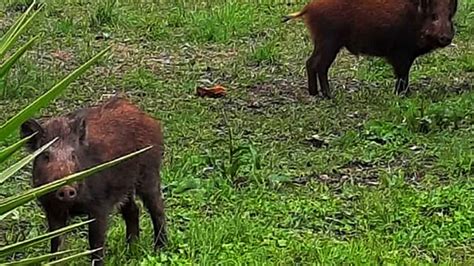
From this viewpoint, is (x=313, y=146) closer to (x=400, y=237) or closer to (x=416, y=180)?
(x=416, y=180)

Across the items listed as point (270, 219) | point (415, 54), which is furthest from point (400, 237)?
point (415, 54)

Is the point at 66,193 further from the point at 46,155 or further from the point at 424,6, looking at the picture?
the point at 424,6

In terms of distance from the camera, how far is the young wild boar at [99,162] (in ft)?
16.1

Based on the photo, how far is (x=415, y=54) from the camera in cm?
895

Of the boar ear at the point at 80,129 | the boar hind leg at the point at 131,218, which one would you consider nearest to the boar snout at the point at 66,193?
the boar ear at the point at 80,129

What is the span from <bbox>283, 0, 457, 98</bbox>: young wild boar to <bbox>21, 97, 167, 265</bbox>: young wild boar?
342cm

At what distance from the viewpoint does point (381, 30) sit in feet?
29.0

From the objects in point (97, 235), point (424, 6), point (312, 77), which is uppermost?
point (97, 235)

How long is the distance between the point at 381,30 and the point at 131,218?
3.88 m

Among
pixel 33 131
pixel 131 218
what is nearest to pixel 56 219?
pixel 33 131

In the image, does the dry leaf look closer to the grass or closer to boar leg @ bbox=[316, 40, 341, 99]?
the grass

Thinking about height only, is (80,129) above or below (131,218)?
above

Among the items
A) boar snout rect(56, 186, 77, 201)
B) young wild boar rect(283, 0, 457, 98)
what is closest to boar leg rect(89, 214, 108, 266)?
boar snout rect(56, 186, 77, 201)

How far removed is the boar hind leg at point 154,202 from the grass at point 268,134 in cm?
9
